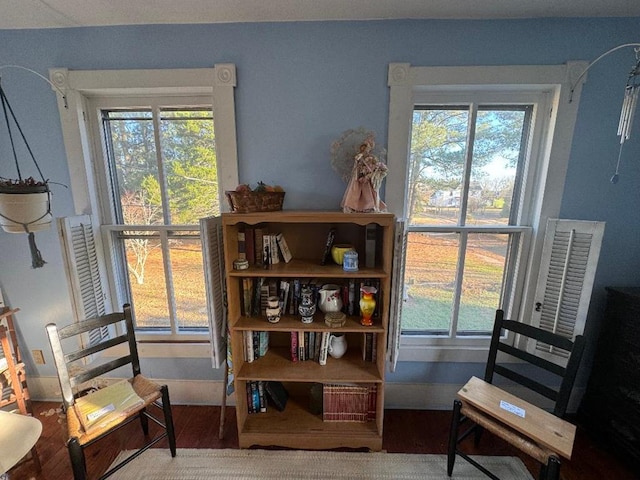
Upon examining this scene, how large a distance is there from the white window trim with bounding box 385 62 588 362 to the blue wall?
55 mm

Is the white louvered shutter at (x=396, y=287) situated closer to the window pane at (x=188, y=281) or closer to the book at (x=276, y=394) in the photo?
the book at (x=276, y=394)

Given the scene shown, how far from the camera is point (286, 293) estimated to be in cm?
157

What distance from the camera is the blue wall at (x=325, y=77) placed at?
4.67 feet

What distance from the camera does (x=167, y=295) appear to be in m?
1.86

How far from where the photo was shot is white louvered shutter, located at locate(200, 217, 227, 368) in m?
1.39

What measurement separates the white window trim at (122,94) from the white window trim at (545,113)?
920mm

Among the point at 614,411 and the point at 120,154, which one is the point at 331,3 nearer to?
the point at 120,154

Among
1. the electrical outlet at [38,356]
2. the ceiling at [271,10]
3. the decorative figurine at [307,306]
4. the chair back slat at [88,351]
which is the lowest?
the electrical outlet at [38,356]

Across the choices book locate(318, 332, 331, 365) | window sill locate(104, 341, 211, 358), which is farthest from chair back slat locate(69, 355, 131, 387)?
book locate(318, 332, 331, 365)

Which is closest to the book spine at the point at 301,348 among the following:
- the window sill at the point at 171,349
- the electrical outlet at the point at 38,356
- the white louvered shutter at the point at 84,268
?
the window sill at the point at 171,349

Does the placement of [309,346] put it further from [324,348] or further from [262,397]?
[262,397]

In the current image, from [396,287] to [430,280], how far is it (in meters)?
0.53

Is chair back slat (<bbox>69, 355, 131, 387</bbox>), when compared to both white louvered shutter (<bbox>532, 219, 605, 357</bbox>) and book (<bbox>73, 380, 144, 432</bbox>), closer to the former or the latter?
book (<bbox>73, 380, 144, 432</bbox>)

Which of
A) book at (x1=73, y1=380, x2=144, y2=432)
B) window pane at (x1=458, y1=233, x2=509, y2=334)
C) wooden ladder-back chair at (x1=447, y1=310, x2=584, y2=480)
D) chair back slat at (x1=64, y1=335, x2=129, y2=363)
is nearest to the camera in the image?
wooden ladder-back chair at (x1=447, y1=310, x2=584, y2=480)
